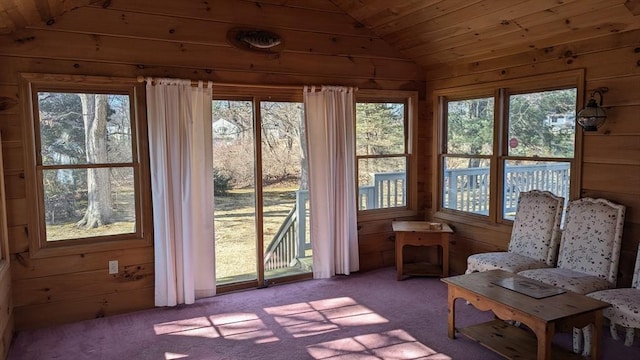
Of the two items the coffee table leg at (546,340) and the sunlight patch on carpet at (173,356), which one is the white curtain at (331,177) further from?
the coffee table leg at (546,340)

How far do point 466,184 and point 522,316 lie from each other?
2.32m

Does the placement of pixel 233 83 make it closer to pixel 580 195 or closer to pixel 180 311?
pixel 180 311

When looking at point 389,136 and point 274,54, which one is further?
point 389,136

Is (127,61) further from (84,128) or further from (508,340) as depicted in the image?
(508,340)

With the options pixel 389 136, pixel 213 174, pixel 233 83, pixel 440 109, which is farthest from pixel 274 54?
pixel 440 109

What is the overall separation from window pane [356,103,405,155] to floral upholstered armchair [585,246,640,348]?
2.57 metres

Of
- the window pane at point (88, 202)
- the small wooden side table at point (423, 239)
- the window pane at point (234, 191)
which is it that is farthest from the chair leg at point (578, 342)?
the window pane at point (88, 202)

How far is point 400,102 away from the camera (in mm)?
5090

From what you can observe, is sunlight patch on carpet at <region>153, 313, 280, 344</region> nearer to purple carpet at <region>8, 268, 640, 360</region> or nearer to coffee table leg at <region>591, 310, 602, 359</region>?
purple carpet at <region>8, 268, 640, 360</region>

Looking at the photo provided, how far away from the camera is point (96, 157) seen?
12.3ft

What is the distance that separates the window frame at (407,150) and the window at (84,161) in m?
2.23

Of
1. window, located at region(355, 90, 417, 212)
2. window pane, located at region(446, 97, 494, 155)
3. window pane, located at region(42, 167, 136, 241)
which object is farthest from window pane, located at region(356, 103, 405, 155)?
window pane, located at region(42, 167, 136, 241)

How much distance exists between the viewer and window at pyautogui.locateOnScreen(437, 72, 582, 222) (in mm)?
3818

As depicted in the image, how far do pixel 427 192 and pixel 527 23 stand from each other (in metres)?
2.17
